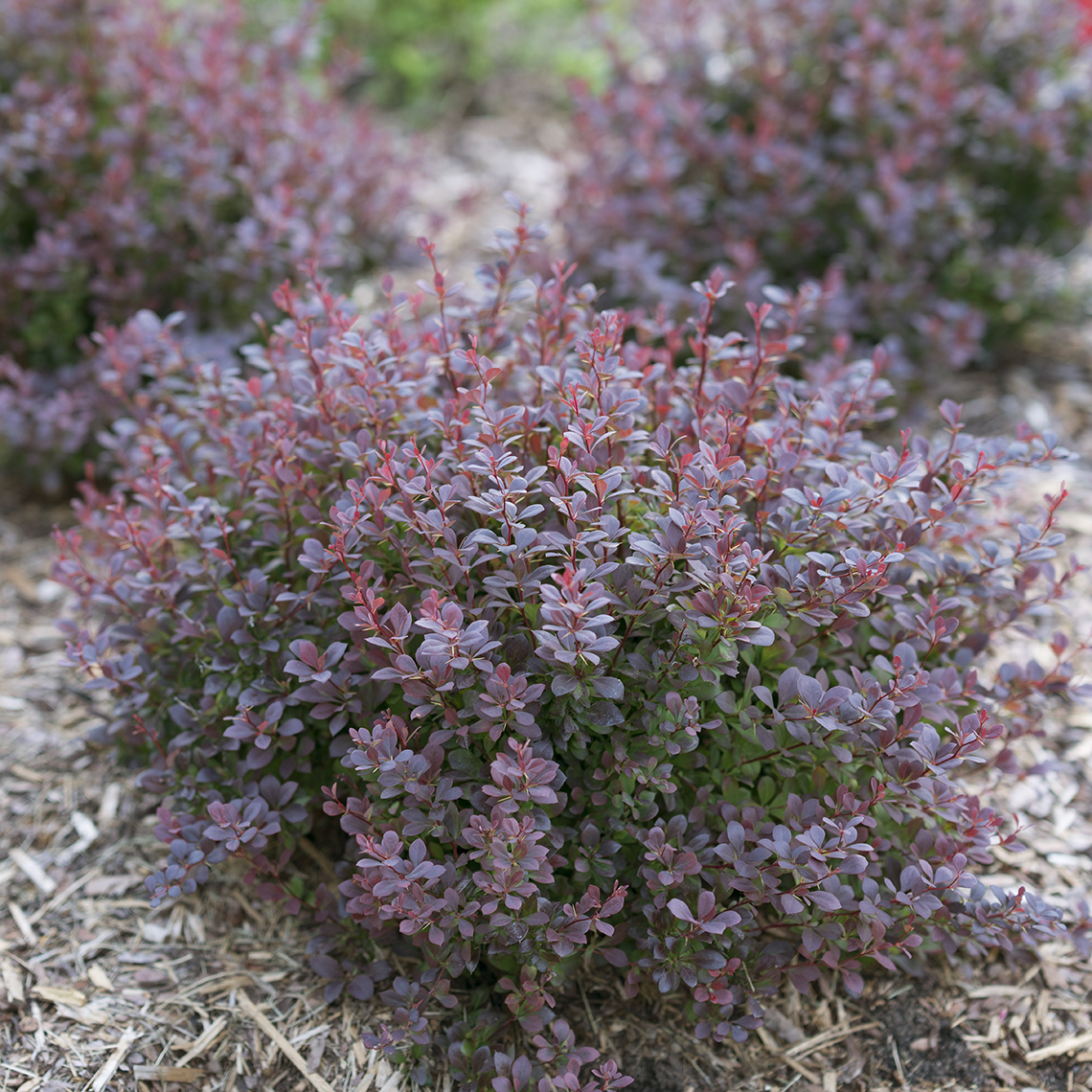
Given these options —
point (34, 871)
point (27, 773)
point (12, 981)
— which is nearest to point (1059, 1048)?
point (12, 981)

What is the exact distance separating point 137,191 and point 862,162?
9.17ft

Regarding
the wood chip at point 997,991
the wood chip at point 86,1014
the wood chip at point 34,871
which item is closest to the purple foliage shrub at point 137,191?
the wood chip at point 34,871

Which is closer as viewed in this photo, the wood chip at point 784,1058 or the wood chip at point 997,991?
the wood chip at point 784,1058

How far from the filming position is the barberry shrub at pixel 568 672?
1724mm

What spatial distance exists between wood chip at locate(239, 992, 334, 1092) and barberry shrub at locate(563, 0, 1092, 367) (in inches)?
98.7

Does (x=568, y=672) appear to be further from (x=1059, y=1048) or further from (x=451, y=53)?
(x=451, y=53)

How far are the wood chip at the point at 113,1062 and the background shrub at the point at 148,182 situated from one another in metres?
2.21

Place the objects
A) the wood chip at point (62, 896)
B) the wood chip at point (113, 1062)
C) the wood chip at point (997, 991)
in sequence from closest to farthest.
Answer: the wood chip at point (113, 1062)
the wood chip at point (997, 991)
the wood chip at point (62, 896)

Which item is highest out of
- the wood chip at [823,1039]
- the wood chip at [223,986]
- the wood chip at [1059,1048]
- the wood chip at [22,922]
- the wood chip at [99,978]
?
the wood chip at [22,922]

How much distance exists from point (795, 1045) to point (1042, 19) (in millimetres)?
4160

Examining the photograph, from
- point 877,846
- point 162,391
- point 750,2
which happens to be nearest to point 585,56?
Result: point 750,2

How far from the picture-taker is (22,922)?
7.25 ft

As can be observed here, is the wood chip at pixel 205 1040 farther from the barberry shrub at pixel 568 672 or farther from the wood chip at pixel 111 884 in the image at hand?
the wood chip at pixel 111 884

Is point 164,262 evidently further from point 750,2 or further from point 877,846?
point 877,846
